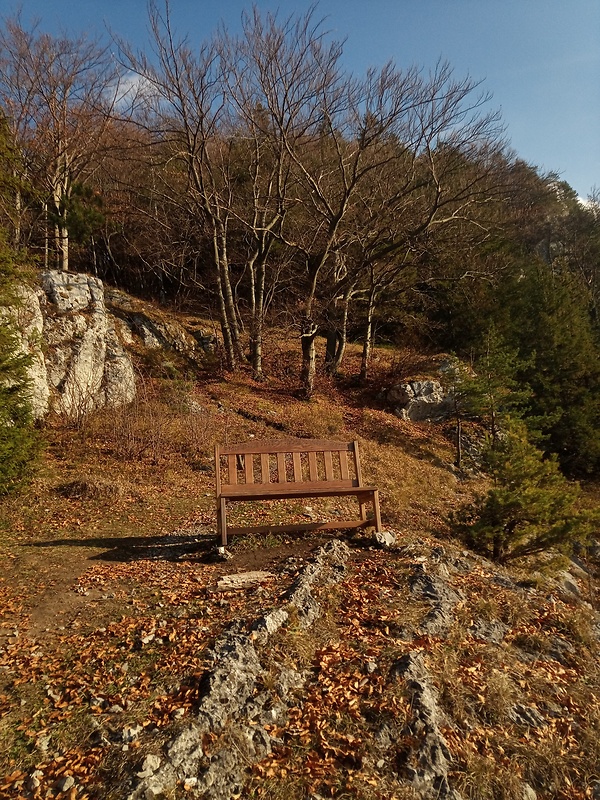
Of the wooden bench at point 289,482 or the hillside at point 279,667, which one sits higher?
the wooden bench at point 289,482

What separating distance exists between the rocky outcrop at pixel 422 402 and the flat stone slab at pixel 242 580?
1172 centimetres

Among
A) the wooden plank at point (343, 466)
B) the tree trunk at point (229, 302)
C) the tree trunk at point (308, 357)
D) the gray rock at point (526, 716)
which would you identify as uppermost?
the tree trunk at point (229, 302)

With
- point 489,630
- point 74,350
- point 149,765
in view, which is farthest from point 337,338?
point 149,765

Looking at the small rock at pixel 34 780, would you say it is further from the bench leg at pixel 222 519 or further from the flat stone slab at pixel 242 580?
the bench leg at pixel 222 519

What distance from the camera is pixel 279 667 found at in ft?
11.6

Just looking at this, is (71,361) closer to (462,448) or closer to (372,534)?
(372,534)

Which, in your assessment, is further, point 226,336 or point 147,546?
point 226,336

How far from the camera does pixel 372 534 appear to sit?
19.7ft

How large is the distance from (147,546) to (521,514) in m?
5.12

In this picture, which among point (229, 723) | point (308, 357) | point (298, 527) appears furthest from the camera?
point (308, 357)

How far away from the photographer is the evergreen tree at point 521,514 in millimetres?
6805

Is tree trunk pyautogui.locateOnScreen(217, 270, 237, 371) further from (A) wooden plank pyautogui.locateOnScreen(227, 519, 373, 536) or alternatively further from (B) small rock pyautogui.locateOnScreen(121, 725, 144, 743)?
(B) small rock pyautogui.locateOnScreen(121, 725, 144, 743)

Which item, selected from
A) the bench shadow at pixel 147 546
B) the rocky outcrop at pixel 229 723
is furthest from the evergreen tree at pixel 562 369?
the rocky outcrop at pixel 229 723

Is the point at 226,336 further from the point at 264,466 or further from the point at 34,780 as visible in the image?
the point at 34,780
